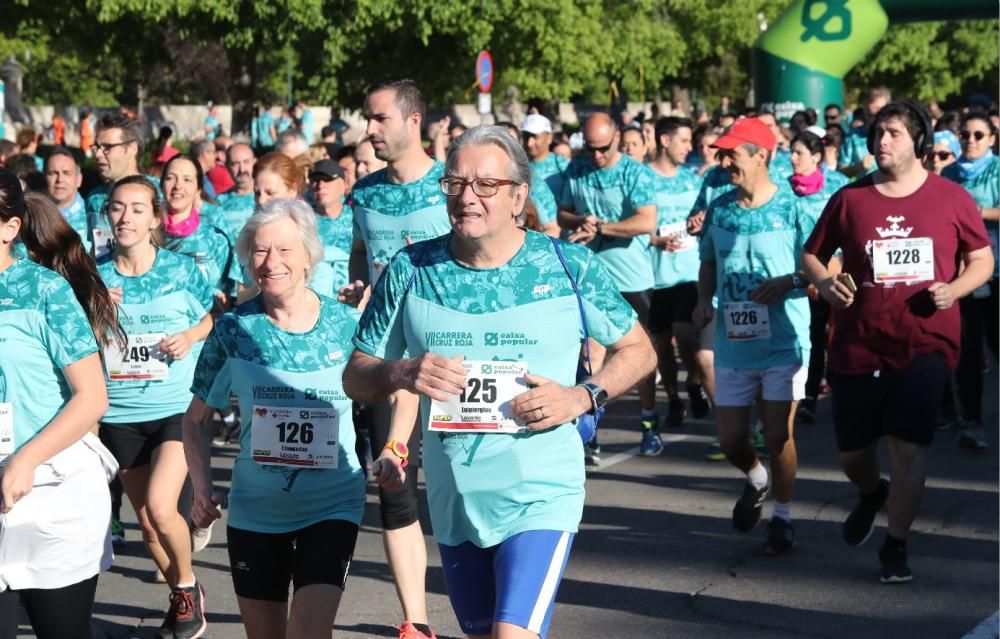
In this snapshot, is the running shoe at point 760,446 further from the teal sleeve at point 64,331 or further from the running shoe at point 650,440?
the teal sleeve at point 64,331

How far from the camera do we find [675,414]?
11.0 m

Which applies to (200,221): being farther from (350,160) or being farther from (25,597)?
(25,597)

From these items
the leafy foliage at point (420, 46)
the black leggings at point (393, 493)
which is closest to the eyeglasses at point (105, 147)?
the black leggings at point (393, 493)

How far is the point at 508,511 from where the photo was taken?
4148 mm

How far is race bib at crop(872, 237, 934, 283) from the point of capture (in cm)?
646

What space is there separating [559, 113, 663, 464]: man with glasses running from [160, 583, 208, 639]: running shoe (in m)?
3.94

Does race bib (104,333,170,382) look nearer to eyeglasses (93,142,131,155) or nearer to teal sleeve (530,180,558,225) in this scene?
eyeglasses (93,142,131,155)

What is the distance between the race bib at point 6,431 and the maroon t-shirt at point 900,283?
3.70 meters

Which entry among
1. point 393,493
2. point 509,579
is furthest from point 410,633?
point 509,579

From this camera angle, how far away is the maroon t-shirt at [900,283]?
6480mm

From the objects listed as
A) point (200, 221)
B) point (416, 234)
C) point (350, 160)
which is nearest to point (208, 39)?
point (350, 160)

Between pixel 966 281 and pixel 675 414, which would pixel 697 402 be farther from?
pixel 966 281

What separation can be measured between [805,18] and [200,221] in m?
15.6

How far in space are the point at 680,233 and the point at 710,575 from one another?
3960 millimetres
